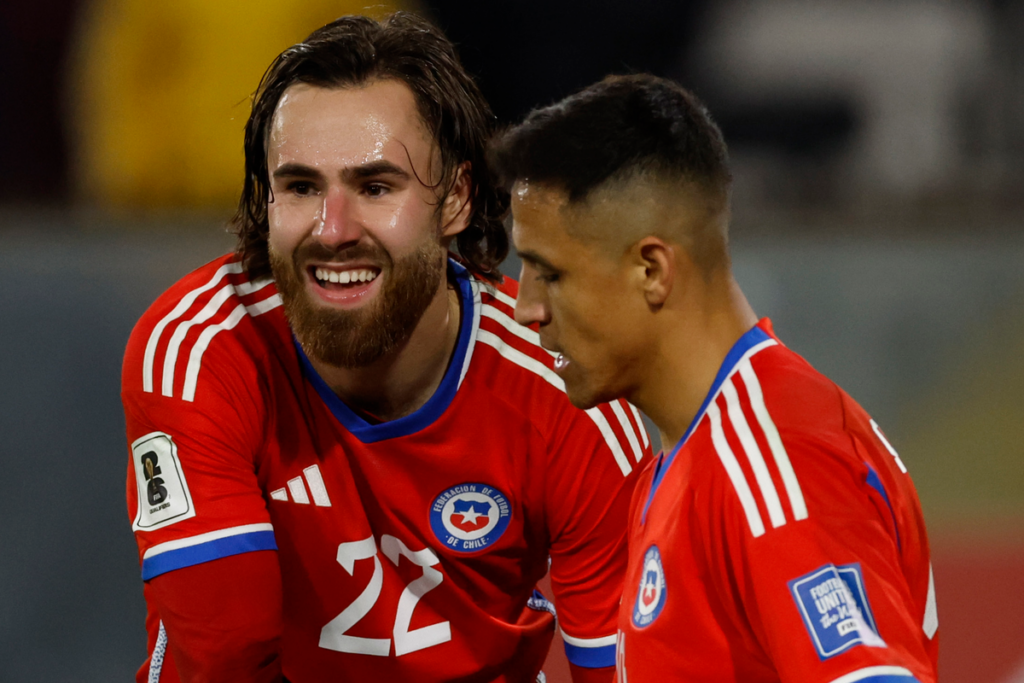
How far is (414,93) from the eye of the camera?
2123 millimetres

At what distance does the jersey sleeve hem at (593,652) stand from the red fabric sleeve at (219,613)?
1.96ft

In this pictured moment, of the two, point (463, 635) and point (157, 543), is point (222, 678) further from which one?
point (463, 635)

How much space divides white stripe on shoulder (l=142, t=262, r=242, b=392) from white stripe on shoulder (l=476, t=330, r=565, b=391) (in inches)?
20.3

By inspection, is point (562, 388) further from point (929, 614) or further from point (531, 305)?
point (929, 614)

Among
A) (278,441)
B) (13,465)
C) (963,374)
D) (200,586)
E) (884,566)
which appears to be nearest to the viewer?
(884,566)

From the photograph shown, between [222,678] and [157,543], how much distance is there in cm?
25

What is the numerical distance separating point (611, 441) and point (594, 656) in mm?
418

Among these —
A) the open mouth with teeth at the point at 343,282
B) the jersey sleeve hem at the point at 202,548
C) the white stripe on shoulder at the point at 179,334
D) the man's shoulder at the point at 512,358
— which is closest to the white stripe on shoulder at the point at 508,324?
the man's shoulder at the point at 512,358

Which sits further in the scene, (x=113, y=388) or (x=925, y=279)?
(x=925, y=279)

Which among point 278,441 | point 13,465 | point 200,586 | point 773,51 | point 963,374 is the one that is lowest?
point 963,374

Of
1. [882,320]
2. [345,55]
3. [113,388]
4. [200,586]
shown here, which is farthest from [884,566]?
[882,320]

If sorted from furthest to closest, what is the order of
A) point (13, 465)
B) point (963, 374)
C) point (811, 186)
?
point (811, 186), point (963, 374), point (13, 465)

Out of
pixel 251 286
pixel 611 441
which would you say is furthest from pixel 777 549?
pixel 251 286

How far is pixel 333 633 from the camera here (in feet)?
6.86
